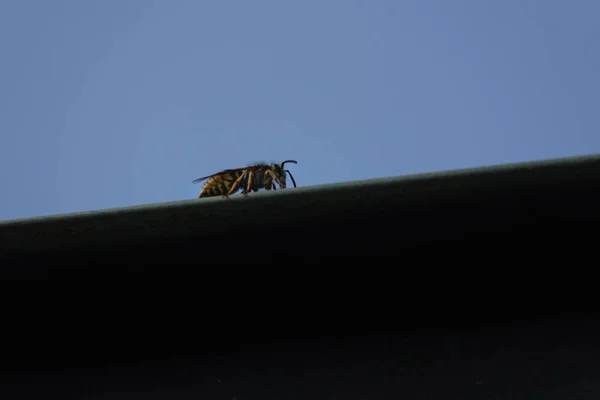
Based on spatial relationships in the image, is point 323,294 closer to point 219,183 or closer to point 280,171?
point 280,171

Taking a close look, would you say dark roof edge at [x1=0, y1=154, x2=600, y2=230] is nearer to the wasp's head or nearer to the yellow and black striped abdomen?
the wasp's head

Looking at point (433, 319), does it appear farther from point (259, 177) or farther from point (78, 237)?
point (259, 177)

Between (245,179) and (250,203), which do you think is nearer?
(250,203)

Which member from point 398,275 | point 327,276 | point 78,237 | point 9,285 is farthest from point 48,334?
point 398,275

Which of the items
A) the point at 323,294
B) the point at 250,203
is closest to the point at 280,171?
the point at 323,294

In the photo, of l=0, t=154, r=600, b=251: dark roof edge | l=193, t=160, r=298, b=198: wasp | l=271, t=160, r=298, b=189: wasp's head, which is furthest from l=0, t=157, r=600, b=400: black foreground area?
l=271, t=160, r=298, b=189: wasp's head

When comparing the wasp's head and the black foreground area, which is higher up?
the wasp's head
